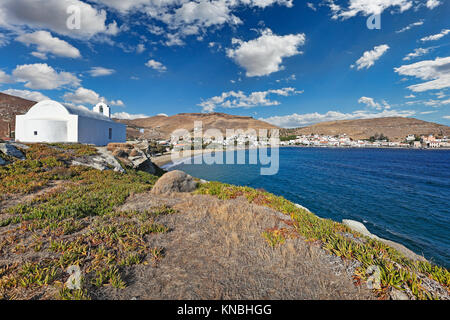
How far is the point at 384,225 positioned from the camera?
1345 cm

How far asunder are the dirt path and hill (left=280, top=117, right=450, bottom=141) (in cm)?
15859

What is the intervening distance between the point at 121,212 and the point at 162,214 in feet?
5.08

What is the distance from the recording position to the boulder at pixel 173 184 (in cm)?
1061

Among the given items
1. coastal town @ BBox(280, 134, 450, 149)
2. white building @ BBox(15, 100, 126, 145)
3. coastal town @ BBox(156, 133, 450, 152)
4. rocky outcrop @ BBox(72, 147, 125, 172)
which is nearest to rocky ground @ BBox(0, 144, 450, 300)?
rocky outcrop @ BBox(72, 147, 125, 172)

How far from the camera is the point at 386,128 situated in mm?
134750

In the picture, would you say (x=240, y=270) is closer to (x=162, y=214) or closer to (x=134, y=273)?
(x=134, y=273)

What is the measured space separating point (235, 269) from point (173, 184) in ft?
25.2

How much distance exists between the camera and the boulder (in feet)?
34.8

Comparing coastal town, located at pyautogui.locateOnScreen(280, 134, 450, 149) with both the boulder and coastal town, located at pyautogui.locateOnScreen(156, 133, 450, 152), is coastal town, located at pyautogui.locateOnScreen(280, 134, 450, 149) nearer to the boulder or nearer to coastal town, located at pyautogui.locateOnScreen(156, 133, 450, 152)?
coastal town, located at pyautogui.locateOnScreen(156, 133, 450, 152)

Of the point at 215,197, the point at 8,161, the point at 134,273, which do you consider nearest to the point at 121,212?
the point at 134,273

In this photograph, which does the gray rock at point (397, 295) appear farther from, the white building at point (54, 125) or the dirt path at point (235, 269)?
the white building at point (54, 125)

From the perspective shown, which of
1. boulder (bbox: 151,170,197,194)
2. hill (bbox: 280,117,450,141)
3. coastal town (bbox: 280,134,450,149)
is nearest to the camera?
boulder (bbox: 151,170,197,194)
